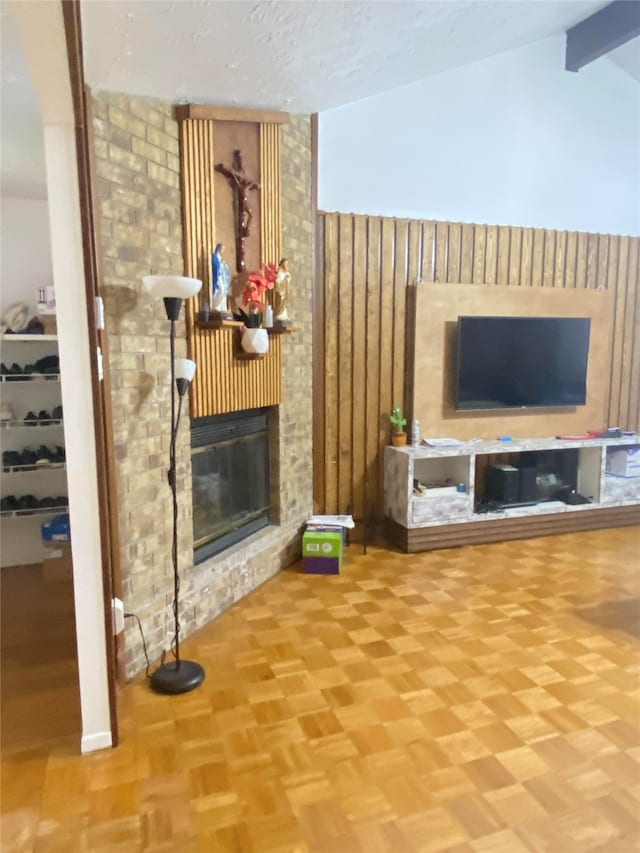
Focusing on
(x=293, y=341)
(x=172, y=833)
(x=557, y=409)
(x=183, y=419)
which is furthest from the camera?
(x=557, y=409)

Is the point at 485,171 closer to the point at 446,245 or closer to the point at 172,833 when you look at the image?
the point at 446,245

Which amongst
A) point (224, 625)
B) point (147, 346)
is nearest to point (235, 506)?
point (224, 625)

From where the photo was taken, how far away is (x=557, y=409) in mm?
4691

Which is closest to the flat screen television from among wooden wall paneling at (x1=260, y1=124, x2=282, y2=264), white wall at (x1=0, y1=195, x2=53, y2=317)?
wooden wall paneling at (x1=260, y1=124, x2=282, y2=264)

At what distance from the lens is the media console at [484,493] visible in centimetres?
402

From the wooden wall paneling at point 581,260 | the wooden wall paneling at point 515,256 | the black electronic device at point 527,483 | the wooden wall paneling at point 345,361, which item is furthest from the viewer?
the wooden wall paneling at point 581,260

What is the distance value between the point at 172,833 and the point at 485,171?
439cm

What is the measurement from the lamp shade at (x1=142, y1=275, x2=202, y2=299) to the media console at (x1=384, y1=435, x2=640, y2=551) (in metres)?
2.14

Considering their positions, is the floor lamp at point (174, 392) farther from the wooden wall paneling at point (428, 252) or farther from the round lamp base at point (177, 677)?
the wooden wall paneling at point (428, 252)

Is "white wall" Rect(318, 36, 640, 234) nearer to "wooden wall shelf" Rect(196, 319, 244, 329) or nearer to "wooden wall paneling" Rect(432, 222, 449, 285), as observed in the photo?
"wooden wall paneling" Rect(432, 222, 449, 285)

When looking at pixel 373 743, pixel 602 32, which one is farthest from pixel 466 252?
pixel 373 743

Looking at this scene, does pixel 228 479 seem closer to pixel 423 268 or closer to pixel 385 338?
pixel 385 338

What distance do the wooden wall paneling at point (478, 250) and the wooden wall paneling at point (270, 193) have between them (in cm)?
173

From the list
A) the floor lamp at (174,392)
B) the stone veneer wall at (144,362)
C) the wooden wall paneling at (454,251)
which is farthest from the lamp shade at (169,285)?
the wooden wall paneling at (454,251)
